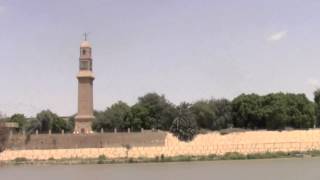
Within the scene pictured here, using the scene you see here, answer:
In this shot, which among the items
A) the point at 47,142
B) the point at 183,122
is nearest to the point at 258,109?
the point at 183,122

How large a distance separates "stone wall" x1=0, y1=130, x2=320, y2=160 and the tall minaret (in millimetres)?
5005

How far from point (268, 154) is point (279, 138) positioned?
3.85 metres

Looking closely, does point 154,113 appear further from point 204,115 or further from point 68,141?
point 68,141

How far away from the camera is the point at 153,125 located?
53219mm

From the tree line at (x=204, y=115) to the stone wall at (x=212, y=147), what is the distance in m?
1.60

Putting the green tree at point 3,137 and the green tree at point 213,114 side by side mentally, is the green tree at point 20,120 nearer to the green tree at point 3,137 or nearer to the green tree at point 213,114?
the green tree at point 3,137

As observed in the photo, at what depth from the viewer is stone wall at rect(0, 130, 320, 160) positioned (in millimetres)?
44812

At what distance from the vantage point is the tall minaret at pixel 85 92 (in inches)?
2019

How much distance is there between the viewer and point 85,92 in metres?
52.0

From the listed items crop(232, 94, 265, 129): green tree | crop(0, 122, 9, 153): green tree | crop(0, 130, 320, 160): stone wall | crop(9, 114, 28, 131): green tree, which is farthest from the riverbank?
crop(9, 114, 28, 131): green tree

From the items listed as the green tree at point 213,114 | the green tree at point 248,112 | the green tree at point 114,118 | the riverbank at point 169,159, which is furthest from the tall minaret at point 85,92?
the green tree at point 248,112

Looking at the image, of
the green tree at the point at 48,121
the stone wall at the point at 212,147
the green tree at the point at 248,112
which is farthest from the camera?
the green tree at the point at 48,121

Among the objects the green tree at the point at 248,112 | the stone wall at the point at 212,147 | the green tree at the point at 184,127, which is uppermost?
the green tree at the point at 248,112

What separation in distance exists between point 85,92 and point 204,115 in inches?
427
